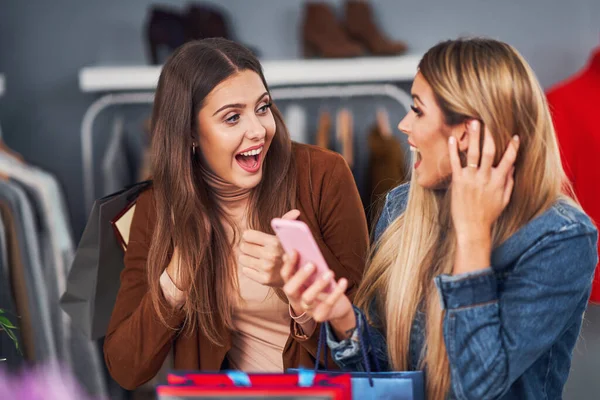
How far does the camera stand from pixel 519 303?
55.9 inches

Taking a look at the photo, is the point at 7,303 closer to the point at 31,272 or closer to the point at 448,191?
the point at 31,272

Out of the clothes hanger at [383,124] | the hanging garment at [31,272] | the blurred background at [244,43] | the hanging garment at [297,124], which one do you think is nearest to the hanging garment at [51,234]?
the hanging garment at [31,272]

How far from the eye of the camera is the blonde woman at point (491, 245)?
142cm

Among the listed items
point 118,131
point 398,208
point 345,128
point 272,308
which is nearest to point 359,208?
point 398,208

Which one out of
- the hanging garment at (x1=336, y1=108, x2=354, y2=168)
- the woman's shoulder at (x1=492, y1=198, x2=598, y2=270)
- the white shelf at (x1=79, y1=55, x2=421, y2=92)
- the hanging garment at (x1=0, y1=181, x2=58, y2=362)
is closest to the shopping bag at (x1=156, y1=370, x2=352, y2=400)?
the woman's shoulder at (x1=492, y1=198, x2=598, y2=270)

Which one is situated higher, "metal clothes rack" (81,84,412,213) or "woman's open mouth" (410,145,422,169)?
"woman's open mouth" (410,145,422,169)

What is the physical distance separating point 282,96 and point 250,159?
1.45m

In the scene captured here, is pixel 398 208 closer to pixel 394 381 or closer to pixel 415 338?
pixel 415 338

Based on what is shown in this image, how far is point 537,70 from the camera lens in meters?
3.49

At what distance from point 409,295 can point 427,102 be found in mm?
394

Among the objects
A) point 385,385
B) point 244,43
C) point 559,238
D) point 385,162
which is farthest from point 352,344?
point 244,43

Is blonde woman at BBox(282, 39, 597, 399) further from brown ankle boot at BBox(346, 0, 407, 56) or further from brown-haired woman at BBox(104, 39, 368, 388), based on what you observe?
brown ankle boot at BBox(346, 0, 407, 56)

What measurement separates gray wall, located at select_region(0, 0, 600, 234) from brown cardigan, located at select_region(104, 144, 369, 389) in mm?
1649

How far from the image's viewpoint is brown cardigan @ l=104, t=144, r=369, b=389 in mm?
1865
